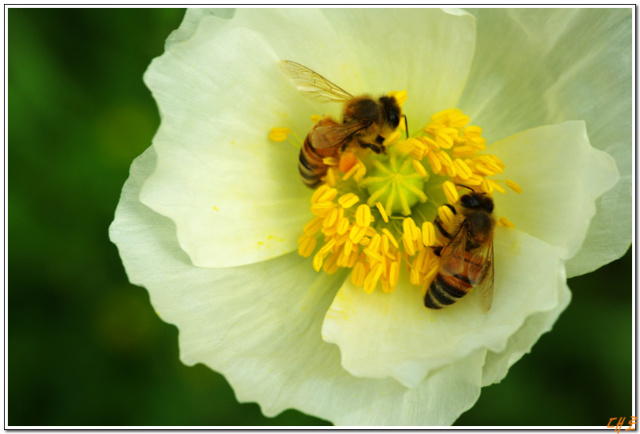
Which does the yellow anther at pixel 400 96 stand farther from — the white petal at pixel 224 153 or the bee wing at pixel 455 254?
the bee wing at pixel 455 254

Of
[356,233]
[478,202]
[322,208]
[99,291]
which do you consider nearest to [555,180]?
[478,202]

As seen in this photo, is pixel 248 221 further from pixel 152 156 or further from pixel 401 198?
pixel 401 198

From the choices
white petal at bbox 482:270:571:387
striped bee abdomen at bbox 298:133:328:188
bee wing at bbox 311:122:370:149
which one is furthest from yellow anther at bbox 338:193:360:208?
white petal at bbox 482:270:571:387

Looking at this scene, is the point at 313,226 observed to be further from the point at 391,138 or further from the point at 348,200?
the point at 391,138

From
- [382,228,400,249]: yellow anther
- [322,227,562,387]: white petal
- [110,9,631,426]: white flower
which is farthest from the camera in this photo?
[382,228,400,249]: yellow anther

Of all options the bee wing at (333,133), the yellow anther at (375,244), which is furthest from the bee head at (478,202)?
the bee wing at (333,133)

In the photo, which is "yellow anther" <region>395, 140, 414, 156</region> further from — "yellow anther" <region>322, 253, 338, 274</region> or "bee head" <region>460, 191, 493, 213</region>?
"yellow anther" <region>322, 253, 338, 274</region>
